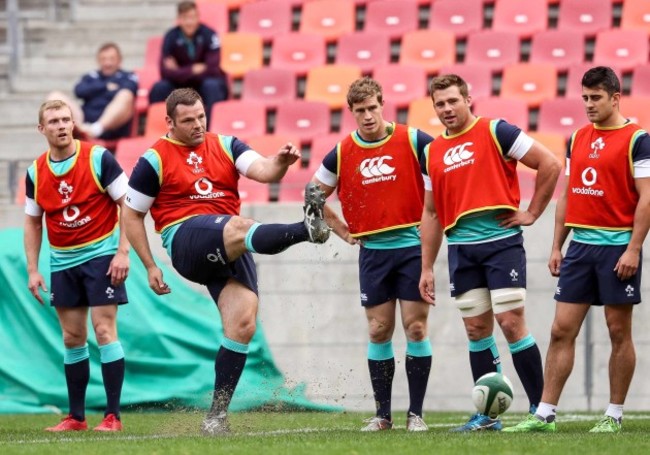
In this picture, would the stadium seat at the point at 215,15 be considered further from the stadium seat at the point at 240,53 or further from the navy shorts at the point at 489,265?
the navy shorts at the point at 489,265

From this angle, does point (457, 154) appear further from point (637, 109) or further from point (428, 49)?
point (428, 49)

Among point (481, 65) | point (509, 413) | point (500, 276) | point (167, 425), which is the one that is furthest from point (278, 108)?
point (500, 276)

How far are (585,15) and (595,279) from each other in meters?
7.70

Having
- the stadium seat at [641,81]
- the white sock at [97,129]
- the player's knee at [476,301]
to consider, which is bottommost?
the player's knee at [476,301]

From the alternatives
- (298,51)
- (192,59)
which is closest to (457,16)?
(298,51)

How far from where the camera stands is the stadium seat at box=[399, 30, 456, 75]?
14.6 metres

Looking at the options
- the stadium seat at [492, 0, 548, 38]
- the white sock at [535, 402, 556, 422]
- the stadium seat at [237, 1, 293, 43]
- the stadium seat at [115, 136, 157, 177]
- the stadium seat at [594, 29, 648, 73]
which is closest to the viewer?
the white sock at [535, 402, 556, 422]

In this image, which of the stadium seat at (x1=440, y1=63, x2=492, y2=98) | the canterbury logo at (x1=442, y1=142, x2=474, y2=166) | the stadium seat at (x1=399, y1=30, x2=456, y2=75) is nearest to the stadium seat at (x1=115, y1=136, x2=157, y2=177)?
the stadium seat at (x1=399, y1=30, x2=456, y2=75)

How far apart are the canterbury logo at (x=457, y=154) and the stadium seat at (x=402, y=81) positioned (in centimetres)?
600

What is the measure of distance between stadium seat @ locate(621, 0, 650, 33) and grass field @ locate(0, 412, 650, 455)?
632 centimetres

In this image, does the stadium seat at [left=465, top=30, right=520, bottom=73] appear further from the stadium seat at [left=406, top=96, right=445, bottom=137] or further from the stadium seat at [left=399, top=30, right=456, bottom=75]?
the stadium seat at [left=406, top=96, right=445, bottom=137]

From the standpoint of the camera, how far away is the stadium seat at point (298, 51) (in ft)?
48.7

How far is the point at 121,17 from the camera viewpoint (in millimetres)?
16672

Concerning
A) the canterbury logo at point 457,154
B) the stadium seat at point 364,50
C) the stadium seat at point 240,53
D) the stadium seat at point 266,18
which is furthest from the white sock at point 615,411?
the stadium seat at point 266,18
